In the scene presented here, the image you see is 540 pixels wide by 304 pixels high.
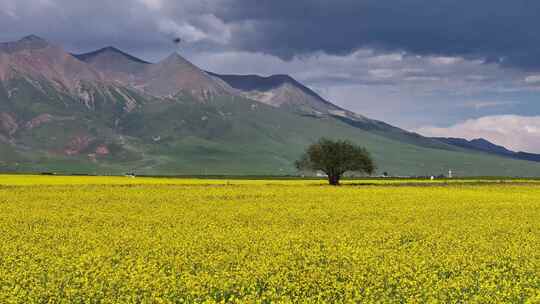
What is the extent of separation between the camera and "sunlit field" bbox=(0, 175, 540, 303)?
62.6ft

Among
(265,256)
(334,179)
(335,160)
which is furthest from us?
(335,160)

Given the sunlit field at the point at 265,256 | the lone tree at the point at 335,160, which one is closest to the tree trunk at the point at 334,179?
the lone tree at the point at 335,160

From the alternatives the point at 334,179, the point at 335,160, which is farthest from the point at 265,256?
the point at 335,160

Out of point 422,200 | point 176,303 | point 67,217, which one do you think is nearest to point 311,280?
point 176,303

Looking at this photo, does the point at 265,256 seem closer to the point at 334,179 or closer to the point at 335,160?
the point at 334,179

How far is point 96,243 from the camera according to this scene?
28.9 m

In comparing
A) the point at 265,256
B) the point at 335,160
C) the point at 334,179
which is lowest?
the point at 265,256

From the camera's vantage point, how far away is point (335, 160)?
384 feet

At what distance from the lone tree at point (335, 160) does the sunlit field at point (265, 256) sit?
67725mm

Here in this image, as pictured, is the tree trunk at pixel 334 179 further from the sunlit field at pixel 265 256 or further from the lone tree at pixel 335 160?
the sunlit field at pixel 265 256

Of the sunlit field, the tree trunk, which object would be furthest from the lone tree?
the sunlit field

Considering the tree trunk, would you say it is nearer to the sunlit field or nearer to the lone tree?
the lone tree

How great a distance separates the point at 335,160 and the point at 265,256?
93230 millimetres

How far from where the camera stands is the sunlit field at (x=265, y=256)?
62.6 ft
